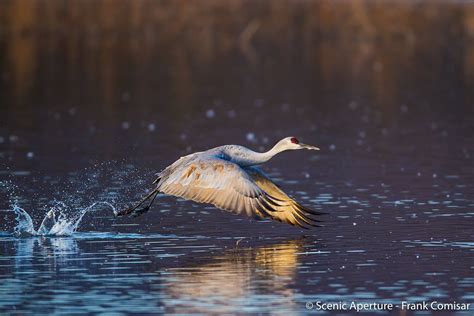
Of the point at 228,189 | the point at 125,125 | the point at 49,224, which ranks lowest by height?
the point at 49,224

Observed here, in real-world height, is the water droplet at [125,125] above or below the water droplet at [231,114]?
below

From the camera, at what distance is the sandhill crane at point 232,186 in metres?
13.0

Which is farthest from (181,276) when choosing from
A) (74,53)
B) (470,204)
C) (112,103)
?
(74,53)

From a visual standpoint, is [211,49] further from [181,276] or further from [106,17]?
[181,276]

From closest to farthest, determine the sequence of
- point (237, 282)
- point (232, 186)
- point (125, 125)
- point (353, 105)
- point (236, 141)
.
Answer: point (237, 282), point (232, 186), point (236, 141), point (125, 125), point (353, 105)

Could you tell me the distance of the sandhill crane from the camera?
13.0 m

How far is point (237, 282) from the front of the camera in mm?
11367

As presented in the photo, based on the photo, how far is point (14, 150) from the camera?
21.0m

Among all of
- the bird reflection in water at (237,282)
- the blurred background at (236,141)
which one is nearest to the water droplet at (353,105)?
the blurred background at (236,141)

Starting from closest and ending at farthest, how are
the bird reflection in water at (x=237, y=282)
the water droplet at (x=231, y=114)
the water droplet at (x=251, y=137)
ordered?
the bird reflection in water at (x=237, y=282) → the water droplet at (x=251, y=137) → the water droplet at (x=231, y=114)

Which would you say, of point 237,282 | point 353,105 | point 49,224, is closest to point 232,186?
point 237,282

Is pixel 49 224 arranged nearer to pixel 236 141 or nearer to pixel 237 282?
pixel 237 282

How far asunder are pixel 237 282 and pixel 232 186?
1879 millimetres

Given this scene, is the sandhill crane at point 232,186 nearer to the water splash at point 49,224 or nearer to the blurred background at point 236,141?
the blurred background at point 236,141
